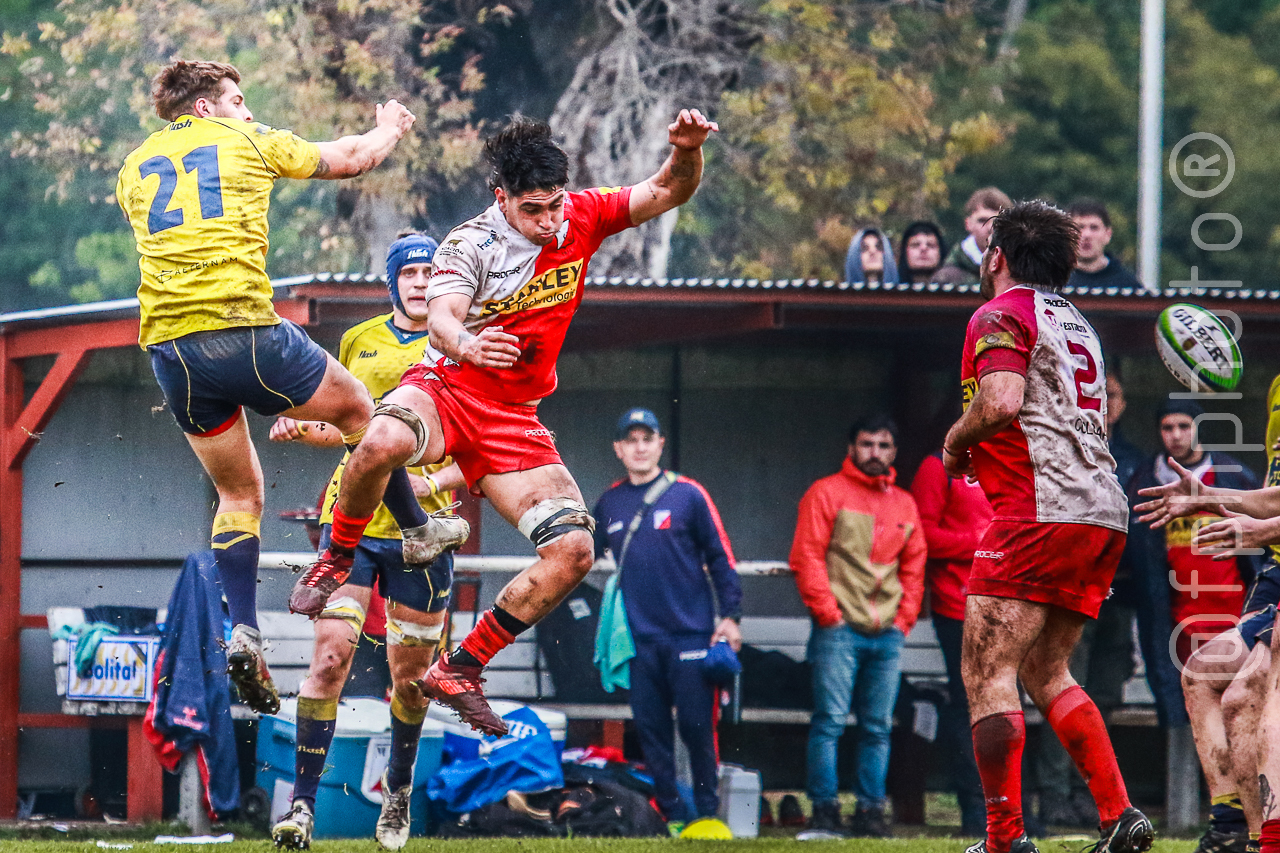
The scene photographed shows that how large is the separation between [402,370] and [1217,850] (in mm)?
4285

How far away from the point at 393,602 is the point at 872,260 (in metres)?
4.83

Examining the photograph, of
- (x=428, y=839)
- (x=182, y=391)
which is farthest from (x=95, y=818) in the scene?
(x=182, y=391)

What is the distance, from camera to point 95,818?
9.96 m

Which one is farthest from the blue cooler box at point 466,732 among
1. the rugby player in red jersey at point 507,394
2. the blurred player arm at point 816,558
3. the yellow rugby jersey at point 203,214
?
the yellow rugby jersey at point 203,214

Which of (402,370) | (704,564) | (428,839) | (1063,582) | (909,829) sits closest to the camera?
(1063,582)

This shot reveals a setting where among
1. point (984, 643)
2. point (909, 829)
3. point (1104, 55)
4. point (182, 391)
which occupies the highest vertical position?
point (1104, 55)

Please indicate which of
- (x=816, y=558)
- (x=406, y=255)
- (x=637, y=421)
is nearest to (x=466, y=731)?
(x=637, y=421)

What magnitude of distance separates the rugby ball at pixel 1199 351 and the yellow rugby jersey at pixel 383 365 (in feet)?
11.3

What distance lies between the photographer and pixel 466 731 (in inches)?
358

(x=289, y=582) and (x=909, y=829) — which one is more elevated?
(x=289, y=582)

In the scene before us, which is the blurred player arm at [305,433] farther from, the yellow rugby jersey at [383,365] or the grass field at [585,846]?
the grass field at [585,846]

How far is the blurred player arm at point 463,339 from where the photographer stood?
5387mm

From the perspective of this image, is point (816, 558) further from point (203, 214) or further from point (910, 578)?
point (203, 214)

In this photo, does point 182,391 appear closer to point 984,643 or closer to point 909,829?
point 984,643
